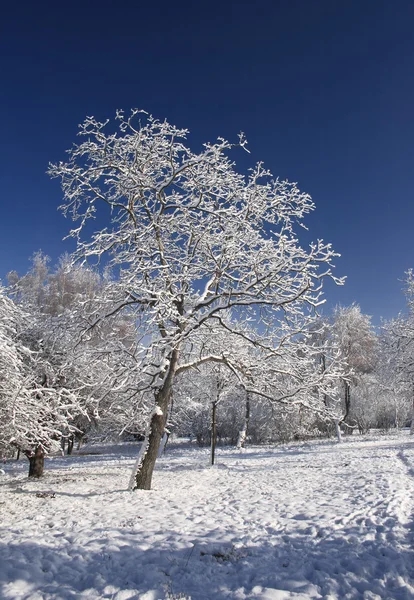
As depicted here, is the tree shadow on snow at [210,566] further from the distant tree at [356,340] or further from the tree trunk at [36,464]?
the distant tree at [356,340]

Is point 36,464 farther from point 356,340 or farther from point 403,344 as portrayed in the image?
point 356,340

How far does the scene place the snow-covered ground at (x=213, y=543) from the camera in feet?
15.2

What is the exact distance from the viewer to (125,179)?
38.3 feet

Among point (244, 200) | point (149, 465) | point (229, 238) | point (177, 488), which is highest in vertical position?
point (244, 200)

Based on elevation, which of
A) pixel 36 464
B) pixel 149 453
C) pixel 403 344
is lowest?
pixel 36 464

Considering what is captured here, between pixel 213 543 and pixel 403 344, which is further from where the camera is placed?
pixel 403 344

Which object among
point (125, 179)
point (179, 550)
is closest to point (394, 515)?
point (179, 550)

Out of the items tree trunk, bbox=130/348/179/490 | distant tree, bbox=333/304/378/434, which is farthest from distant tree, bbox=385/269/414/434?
tree trunk, bbox=130/348/179/490

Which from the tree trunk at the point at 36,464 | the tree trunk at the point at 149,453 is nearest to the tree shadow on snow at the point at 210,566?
the tree trunk at the point at 149,453

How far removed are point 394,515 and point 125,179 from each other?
1044 centimetres

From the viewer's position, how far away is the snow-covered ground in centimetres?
464

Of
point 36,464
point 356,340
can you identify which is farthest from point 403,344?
point 36,464

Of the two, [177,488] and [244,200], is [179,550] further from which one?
[244,200]

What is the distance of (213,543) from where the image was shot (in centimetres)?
611
